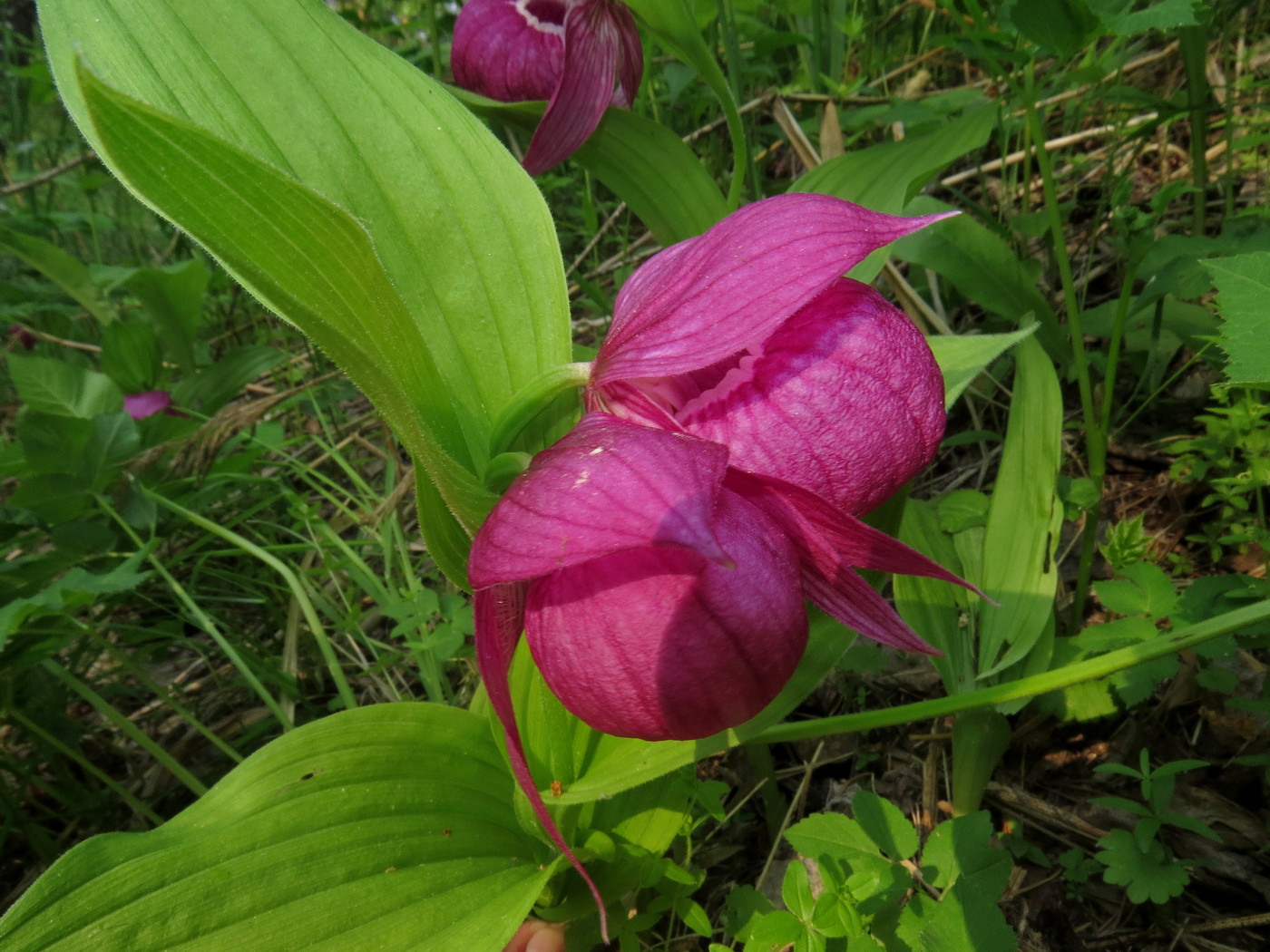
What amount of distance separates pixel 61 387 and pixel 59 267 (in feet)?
3.17

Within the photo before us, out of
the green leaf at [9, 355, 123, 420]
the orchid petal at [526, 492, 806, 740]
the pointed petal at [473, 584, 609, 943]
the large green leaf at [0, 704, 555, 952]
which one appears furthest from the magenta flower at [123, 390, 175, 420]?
the orchid petal at [526, 492, 806, 740]

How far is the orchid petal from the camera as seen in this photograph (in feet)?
1.85

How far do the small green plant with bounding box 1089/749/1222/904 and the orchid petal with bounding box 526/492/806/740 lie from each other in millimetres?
572

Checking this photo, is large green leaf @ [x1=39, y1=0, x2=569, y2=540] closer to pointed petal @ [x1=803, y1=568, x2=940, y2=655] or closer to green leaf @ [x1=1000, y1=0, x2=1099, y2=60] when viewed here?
pointed petal @ [x1=803, y1=568, x2=940, y2=655]

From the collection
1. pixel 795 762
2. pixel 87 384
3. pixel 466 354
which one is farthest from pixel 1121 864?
pixel 87 384

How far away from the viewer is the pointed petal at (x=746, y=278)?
0.62 meters

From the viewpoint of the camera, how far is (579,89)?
1.33m

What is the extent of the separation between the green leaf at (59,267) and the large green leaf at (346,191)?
1672mm

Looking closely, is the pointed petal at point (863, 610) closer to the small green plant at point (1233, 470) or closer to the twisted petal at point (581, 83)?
the small green plant at point (1233, 470)

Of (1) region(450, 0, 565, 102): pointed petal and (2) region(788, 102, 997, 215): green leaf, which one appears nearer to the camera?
(2) region(788, 102, 997, 215): green leaf

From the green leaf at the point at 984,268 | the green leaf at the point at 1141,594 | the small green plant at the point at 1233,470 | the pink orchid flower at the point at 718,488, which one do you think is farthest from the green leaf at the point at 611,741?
the green leaf at the point at 984,268

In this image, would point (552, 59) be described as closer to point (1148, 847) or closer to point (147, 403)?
point (147, 403)

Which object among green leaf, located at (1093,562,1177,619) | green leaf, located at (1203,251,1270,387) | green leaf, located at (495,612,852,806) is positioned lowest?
green leaf, located at (1093,562,1177,619)

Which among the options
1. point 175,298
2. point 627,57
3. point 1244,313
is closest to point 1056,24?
point 1244,313
